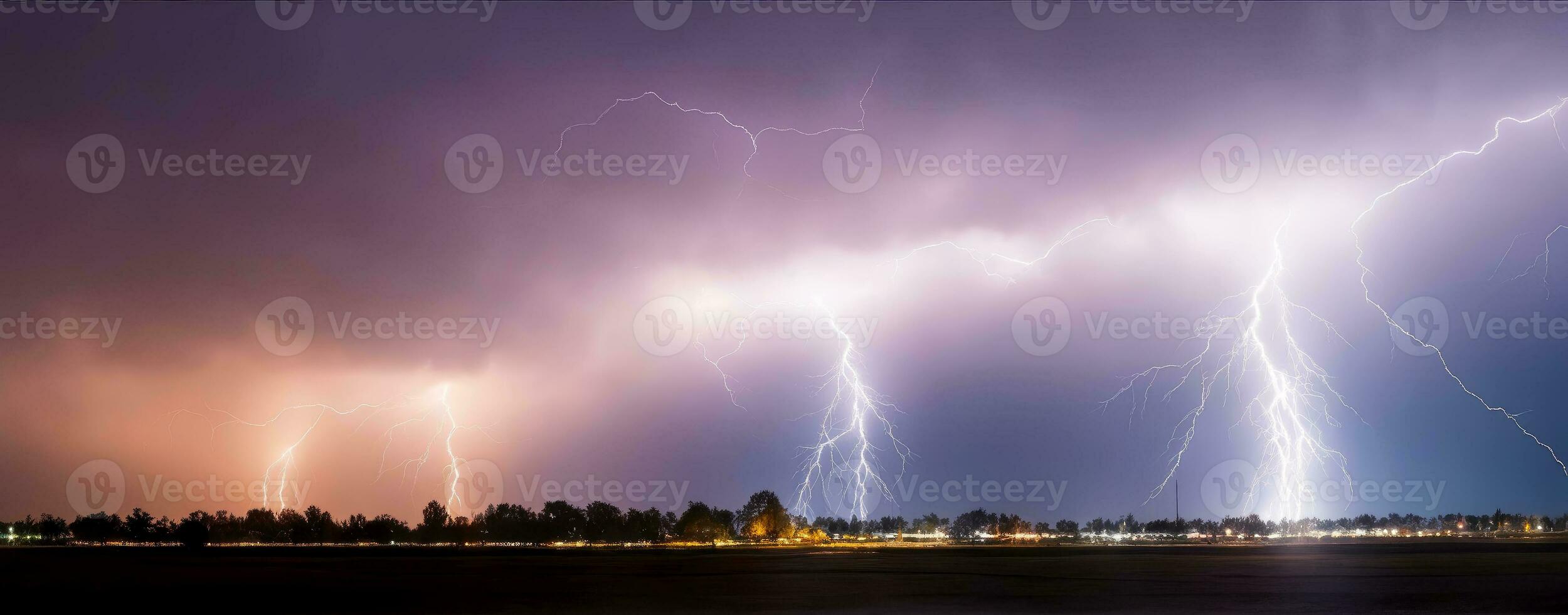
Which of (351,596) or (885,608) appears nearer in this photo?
(885,608)

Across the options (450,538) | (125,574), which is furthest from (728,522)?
(125,574)

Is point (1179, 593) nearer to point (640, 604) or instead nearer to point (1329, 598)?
point (1329, 598)

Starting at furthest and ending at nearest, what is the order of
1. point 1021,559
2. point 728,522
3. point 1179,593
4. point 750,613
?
point 728,522 < point 1021,559 < point 1179,593 < point 750,613

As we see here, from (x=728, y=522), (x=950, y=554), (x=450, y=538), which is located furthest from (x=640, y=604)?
(x=450, y=538)

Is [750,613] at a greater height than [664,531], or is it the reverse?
[750,613]

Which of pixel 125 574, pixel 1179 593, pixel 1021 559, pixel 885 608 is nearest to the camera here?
pixel 885 608

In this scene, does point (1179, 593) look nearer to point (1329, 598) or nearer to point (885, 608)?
point (1329, 598)
